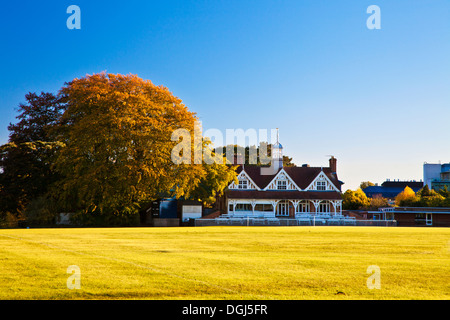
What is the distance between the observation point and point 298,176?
2625 inches

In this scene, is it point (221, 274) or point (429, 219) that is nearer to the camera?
point (221, 274)

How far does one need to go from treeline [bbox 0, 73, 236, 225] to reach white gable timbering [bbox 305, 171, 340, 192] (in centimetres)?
2328

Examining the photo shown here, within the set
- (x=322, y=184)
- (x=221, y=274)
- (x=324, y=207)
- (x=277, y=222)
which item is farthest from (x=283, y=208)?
(x=221, y=274)

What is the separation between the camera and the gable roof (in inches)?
2564

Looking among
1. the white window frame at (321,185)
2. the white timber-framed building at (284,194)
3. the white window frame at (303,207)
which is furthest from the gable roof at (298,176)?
the white window frame at (303,207)

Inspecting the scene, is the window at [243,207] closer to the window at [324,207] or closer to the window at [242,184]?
the window at [242,184]

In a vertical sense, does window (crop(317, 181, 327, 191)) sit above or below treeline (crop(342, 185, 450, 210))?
above

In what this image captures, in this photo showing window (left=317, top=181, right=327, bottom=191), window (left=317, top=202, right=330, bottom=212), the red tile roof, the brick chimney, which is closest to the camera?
the red tile roof

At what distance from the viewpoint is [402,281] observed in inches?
445

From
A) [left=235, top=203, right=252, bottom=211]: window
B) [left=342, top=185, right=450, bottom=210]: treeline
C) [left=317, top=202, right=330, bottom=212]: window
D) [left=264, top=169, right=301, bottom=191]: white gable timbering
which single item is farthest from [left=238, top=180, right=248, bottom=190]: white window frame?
[left=342, top=185, right=450, bottom=210]: treeline

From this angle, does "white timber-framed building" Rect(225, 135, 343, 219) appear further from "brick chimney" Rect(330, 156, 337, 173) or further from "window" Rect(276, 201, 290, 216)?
"brick chimney" Rect(330, 156, 337, 173)

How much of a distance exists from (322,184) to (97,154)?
110 ft

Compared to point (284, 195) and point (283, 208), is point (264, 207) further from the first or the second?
point (284, 195)

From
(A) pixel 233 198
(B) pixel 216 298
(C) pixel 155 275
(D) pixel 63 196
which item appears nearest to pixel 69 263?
(C) pixel 155 275
